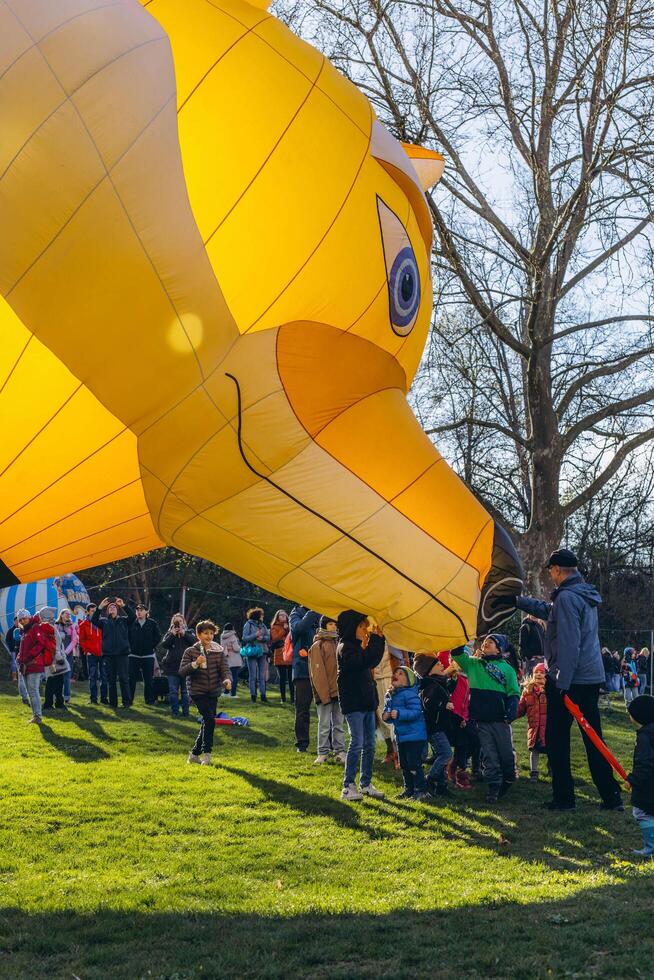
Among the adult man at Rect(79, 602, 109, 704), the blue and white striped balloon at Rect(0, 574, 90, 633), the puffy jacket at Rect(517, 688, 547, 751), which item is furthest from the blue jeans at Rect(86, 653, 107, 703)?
the puffy jacket at Rect(517, 688, 547, 751)

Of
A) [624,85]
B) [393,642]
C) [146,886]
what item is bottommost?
[146,886]

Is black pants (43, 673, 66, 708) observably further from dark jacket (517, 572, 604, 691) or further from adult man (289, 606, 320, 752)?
dark jacket (517, 572, 604, 691)

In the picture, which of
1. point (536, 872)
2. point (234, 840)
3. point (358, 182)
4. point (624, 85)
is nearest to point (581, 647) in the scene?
point (536, 872)

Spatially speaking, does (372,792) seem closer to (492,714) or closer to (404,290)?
(492,714)

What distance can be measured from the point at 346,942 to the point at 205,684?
575cm

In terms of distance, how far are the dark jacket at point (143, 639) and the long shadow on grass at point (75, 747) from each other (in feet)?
10.4

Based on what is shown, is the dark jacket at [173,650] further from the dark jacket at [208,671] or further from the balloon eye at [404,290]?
the balloon eye at [404,290]

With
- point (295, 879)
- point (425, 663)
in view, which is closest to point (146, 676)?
point (425, 663)

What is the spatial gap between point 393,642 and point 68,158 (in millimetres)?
3176

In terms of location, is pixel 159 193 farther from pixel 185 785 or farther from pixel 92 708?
pixel 92 708

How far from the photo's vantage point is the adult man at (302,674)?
11.7m

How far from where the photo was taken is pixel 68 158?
491cm

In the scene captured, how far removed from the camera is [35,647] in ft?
44.5

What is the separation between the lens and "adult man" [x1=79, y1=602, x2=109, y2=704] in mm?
16312
